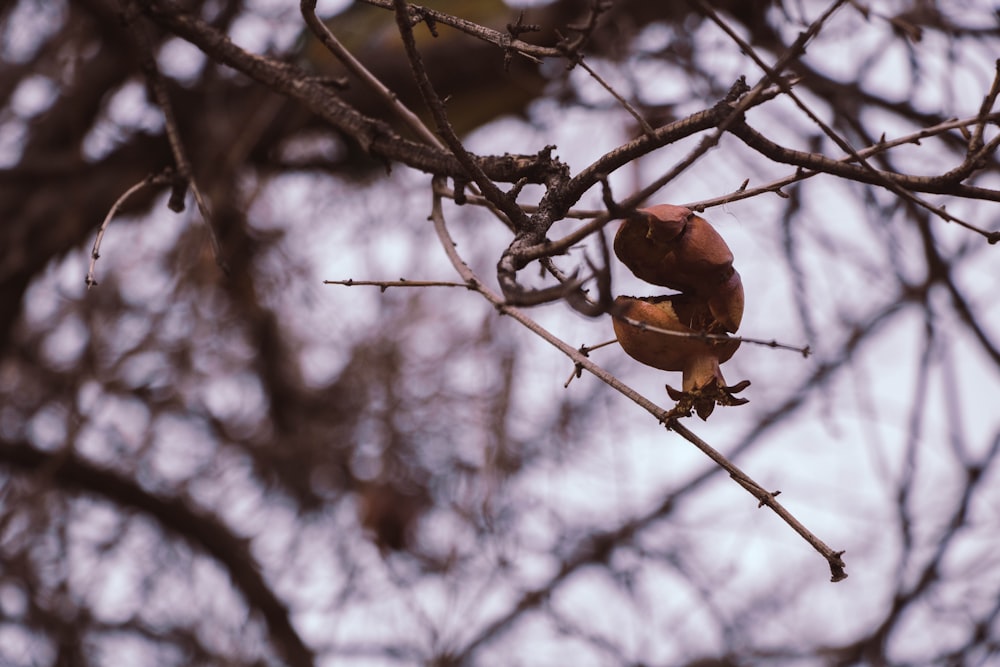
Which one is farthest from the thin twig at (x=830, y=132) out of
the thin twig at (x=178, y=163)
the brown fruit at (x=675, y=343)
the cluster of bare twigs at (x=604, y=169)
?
the thin twig at (x=178, y=163)

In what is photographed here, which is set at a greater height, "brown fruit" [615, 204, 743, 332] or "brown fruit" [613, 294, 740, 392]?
"brown fruit" [615, 204, 743, 332]

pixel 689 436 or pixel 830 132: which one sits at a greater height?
pixel 830 132


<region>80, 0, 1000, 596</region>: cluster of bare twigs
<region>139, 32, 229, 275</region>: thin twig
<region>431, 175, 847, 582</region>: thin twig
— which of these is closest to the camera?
<region>80, 0, 1000, 596</region>: cluster of bare twigs

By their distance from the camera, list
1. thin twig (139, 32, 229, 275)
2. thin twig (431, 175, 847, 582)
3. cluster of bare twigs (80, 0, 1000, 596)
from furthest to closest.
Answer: thin twig (139, 32, 229, 275), thin twig (431, 175, 847, 582), cluster of bare twigs (80, 0, 1000, 596)

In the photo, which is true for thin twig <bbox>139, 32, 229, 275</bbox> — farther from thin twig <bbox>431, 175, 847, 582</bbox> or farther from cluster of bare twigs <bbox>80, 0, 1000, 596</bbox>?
thin twig <bbox>431, 175, 847, 582</bbox>

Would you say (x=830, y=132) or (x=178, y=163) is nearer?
(x=830, y=132)

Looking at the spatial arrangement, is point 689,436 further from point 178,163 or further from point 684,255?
point 178,163

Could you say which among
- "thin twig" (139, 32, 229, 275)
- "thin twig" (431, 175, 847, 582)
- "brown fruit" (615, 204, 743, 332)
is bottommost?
"thin twig" (431, 175, 847, 582)

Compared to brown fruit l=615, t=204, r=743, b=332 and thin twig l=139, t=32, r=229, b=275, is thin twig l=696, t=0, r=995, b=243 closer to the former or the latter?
brown fruit l=615, t=204, r=743, b=332

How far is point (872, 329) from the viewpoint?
243 cm

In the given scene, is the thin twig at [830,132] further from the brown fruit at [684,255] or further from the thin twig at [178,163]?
the thin twig at [178,163]

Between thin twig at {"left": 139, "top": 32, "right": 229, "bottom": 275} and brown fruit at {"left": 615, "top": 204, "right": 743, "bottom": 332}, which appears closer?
brown fruit at {"left": 615, "top": 204, "right": 743, "bottom": 332}

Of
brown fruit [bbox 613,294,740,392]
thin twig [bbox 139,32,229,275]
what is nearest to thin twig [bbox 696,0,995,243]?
brown fruit [bbox 613,294,740,392]

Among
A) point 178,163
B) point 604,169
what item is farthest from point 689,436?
point 178,163
